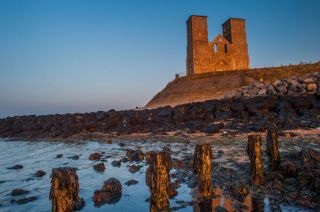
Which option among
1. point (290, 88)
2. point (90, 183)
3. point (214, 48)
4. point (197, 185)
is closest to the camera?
point (197, 185)

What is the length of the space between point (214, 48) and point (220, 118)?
2208 inches

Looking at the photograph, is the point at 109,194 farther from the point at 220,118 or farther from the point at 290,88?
the point at 290,88

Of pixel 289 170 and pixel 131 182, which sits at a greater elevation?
pixel 289 170

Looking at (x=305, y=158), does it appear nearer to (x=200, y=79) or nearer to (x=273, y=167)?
(x=273, y=167)

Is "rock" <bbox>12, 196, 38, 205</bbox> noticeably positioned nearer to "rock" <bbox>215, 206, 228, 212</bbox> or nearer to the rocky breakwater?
"rock" <bbox>215, 206, 228, 212</bbox>

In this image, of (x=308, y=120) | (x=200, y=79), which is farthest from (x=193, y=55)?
(x=308, y=120)

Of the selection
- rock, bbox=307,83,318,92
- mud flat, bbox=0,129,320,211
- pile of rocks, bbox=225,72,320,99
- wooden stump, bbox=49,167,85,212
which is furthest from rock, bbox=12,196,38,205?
rock, bbox=307,83,318,92

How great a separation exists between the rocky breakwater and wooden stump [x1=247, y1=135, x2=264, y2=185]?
7.76 meters

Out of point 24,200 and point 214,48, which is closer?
point 24,200

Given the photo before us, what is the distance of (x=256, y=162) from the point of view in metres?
5.26

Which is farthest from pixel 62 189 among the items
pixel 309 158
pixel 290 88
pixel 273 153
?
pixel 290 88

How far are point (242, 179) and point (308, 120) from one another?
10.2 m

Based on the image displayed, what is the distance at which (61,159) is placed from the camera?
9742 mm

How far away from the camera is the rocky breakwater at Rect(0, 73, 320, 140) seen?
1417 cm
